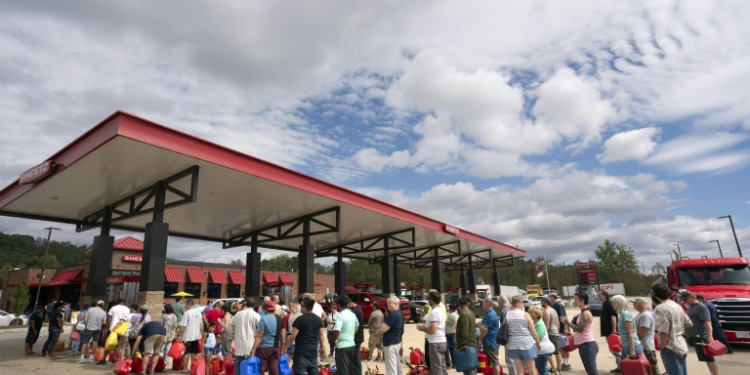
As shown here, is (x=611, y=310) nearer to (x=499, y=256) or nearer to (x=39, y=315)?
(x=39, y=315)

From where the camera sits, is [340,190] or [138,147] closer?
[138,147]

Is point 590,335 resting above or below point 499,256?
below

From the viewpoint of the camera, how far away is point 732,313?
1053 centimetres

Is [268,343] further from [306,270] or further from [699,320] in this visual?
[306,270]

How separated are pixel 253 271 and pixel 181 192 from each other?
31.2 feet

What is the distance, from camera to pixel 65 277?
115 ft

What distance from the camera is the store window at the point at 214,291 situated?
3853cm

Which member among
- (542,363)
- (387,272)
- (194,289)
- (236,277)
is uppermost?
(236,277)

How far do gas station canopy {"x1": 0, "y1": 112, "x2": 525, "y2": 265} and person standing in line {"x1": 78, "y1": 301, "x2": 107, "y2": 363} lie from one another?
3227 millimetres

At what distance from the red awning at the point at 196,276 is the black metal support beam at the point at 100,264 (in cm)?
2230

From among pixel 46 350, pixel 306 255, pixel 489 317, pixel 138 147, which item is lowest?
pixel 46 350

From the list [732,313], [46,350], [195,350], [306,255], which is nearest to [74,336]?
[46,350]

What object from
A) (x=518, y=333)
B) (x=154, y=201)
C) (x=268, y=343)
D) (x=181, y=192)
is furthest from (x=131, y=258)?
(x=518, y=333)

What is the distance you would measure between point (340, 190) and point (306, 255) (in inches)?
156
